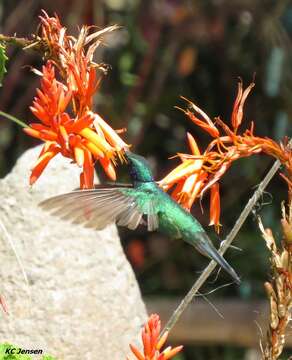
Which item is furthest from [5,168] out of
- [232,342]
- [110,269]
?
[110,269]

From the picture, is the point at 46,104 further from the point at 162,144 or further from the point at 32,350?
the point at 162,144

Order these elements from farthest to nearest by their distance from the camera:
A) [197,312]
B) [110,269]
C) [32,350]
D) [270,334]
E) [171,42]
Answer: [171,42] < [197,312] < [110,269] < [32,350] < [270,334]

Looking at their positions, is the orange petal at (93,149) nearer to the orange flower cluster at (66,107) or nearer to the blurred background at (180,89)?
the orange flower cluster at (66,107)

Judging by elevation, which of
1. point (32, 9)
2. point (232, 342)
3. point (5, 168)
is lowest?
point (232, 342)

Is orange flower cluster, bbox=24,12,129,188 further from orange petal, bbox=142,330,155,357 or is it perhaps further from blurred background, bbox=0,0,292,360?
blurred background, bbox=0,0,292,360

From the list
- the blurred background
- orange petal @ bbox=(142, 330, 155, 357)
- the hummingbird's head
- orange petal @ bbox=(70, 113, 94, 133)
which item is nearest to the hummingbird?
the hummingbird's head

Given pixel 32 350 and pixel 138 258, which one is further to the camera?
pixel 138 258

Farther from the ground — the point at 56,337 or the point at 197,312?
the point at 56,337
